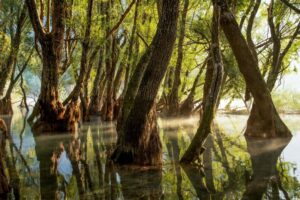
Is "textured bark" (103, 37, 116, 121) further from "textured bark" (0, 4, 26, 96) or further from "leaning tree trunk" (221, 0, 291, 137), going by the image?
"leaning tree trunk" (221, 0, 291, 137)

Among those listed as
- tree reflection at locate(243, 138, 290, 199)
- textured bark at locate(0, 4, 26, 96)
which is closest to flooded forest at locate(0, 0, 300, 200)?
tree reflection at locate(243, 138, 290, 199)

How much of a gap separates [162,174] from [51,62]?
8607mm

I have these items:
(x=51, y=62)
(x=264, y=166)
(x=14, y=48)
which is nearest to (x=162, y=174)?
(x=264, y=166)

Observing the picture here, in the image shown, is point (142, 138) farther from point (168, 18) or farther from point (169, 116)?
point (169, 116)

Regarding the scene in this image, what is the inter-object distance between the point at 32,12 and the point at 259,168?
32.2 ft

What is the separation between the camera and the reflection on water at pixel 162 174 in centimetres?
613

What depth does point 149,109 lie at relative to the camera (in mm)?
8188

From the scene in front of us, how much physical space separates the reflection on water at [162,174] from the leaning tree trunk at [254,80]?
1446mm

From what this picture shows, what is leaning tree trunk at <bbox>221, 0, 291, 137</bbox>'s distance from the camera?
41.3 feet

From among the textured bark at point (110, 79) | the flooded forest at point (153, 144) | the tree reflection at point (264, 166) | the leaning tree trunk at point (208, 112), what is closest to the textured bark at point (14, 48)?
the textured bark at point (110, 79)

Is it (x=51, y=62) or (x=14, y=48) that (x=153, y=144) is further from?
(x=14, y=48)

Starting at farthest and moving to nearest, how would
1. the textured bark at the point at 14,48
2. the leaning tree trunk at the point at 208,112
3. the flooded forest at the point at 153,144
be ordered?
the textured bark at the point at 14,48
the leaning tree trunk at the point at 208,112
the flooded forest at the point at 153,144

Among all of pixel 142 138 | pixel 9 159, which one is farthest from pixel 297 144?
pixel 9 159

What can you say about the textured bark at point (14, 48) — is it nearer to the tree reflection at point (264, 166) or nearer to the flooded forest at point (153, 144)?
the flooded forest at point (153, 144)
